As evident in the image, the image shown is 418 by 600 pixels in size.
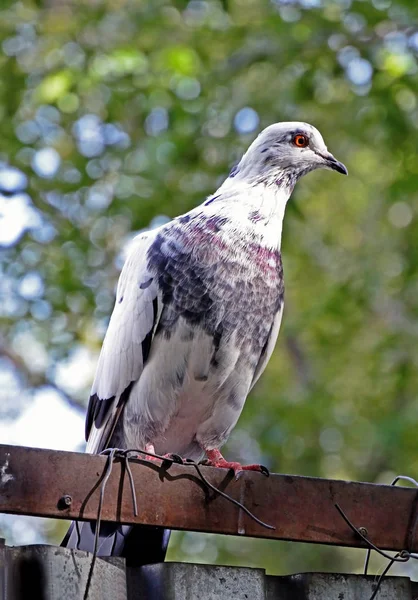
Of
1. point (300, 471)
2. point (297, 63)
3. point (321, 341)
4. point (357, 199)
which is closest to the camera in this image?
point (297, 63)

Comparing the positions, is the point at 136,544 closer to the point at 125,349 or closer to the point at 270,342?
the point at 125,349

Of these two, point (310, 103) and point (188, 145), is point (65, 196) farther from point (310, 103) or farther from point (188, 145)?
point (310, 103)

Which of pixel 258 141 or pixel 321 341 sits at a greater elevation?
pixel 321 341

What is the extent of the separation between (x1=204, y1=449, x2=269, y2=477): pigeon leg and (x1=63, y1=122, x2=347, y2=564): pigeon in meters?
0.01

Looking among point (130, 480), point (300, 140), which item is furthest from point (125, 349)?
point (130, 480)

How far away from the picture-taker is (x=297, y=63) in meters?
6.82

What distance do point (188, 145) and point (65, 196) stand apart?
4.66 ft

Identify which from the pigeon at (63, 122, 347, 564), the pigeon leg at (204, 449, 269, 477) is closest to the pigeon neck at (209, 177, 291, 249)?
the pigeon at (63, 122, 347, 564)

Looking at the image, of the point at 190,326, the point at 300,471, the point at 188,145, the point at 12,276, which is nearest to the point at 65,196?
the point at 12,276

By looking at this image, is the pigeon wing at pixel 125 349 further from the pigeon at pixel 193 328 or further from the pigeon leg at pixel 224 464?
the pigeon leg at pixel 224 464

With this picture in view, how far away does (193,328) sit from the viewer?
3.37m

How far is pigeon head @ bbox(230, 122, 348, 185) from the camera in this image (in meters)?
3.77

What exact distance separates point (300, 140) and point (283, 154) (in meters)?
0.12

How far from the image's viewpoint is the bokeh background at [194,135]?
6695mm
